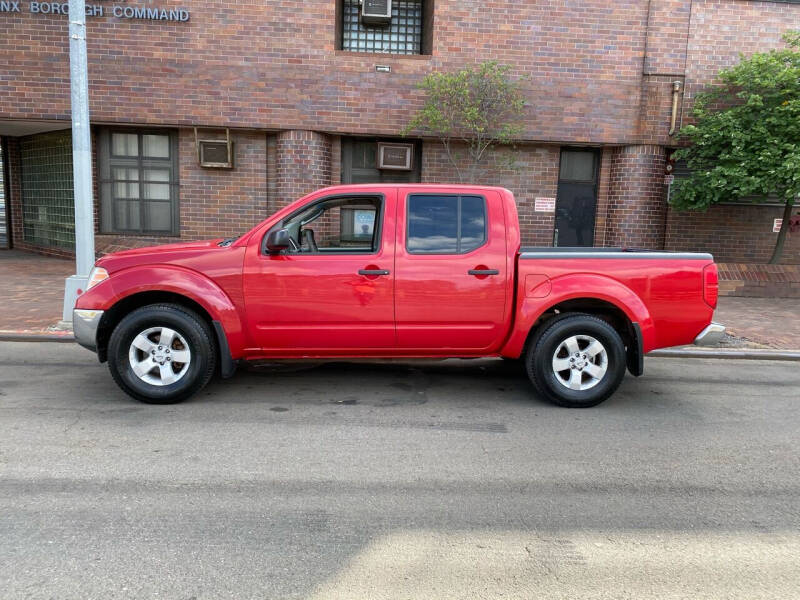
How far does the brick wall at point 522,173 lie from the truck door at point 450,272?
25.3 feet

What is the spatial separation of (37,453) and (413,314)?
2967 mm

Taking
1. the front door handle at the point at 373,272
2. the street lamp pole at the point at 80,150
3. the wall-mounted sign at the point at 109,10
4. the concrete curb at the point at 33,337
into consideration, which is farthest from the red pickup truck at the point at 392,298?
the wall-mounted sign at the point at 109,10

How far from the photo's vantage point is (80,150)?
7.98 m

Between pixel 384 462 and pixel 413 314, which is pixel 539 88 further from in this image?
pixel 384 462

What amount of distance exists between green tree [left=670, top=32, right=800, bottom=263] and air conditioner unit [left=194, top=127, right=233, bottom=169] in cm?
896

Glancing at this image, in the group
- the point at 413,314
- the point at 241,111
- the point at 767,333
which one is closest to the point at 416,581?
the point at 413,314

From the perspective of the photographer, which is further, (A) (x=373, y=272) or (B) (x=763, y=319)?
(B) (x=763, y=319)

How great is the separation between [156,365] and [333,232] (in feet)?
6.34

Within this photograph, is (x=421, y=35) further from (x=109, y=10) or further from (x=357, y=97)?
(x=109, y=10)

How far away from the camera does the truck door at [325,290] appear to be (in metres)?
5.22

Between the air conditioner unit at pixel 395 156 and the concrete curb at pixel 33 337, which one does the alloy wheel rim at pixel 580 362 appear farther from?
the air conditioner unit at pixel 395 156

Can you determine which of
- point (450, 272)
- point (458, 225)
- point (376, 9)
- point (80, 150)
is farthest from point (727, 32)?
point (80, 150)

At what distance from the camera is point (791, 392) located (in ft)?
20.3

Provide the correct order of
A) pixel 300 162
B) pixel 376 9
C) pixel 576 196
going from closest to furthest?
1. pixel 376 9
2. pixel 300 162
3. pixel 576 196
